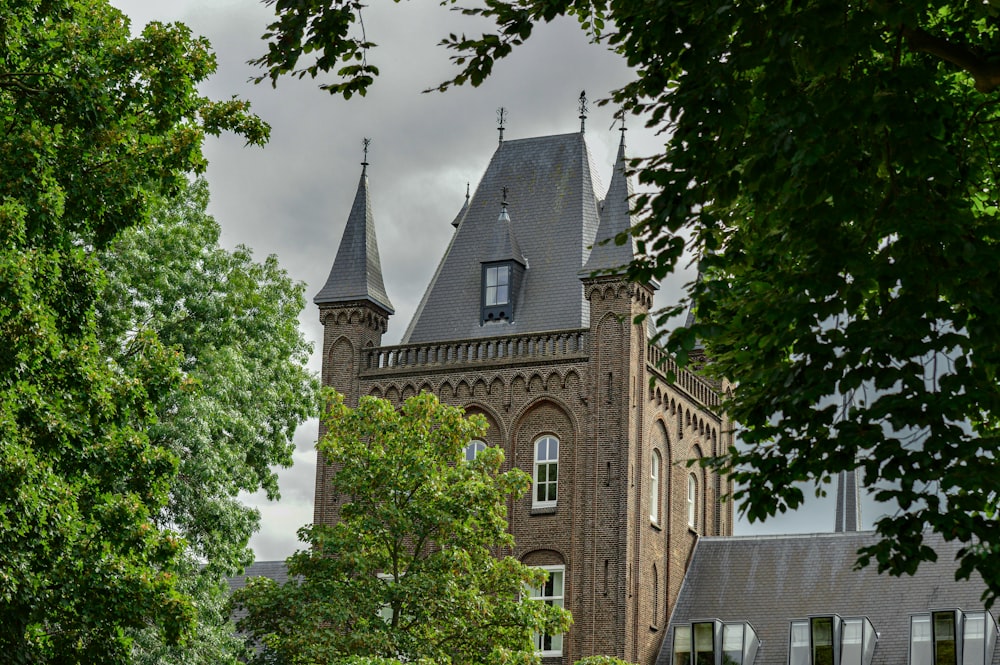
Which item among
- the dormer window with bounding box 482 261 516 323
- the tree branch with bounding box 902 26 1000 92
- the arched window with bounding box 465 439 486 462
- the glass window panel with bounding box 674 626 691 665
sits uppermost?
the dormer window with bounding box 482 261 516 323

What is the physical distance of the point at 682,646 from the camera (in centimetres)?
4178

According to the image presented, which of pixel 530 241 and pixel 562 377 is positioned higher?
pixel 530 241

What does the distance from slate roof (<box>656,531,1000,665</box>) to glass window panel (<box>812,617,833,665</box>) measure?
882 millimetres

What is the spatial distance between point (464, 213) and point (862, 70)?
38.1 meters

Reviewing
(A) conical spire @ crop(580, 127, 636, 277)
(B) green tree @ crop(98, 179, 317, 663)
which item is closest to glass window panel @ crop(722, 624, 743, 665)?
(A) conical spire @ crop(580, 127, 636, 277)

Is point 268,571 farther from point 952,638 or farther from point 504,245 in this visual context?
point 952,638

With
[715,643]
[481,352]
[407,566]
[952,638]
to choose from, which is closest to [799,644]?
[715,643]

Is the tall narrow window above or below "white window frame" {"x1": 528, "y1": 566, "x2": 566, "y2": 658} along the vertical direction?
above

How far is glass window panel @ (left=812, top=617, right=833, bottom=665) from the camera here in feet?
132

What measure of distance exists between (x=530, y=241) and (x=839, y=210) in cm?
3570

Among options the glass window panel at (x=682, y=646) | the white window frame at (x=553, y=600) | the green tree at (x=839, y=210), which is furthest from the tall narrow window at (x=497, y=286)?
the green tree at (x=839, y=210)

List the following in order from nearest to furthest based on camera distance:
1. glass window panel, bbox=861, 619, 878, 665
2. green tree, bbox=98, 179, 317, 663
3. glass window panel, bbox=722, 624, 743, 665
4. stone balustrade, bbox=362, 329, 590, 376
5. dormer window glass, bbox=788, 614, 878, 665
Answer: green tree, bbox=98, 179, 317, 663 → glass window panel, bbox=861, 619, 878, 665 → dormer window glass, bbox=788, 614, 878, 665 → glass window panel, bbox=722, 624, 743, 665 → stone balustrade, bbox=362, 329, 590, 376

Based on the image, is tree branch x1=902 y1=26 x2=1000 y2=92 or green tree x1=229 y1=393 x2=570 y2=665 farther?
green tree x1=229 y1=393 x2=570 y2=665

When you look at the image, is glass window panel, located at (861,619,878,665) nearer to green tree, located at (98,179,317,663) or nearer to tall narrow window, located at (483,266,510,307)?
tall narrow window, located at (483,266,510,307)
